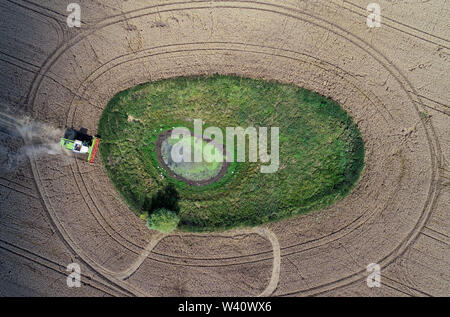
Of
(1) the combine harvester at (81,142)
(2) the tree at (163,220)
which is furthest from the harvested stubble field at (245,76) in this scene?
(2) the tree at (163,220)

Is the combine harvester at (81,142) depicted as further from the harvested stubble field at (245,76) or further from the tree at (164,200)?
the tree at (164,200)

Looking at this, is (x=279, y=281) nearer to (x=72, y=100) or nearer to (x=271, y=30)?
(x=271, y=30)

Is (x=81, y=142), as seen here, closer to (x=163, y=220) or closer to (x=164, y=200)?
(x=164, y=200)

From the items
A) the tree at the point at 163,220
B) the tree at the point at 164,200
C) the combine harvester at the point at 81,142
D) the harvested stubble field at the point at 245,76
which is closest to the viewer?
the tree at the point at 163,220

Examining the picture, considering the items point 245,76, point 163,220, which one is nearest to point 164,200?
point 163,220

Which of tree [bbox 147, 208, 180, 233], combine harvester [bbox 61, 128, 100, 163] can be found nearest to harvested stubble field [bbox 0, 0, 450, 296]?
combine harvester [bbox 61, 128, 100, 163]

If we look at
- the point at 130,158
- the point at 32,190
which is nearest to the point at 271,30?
the point at 130,158

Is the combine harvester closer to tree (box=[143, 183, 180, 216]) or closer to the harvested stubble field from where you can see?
the harvested stubble field
